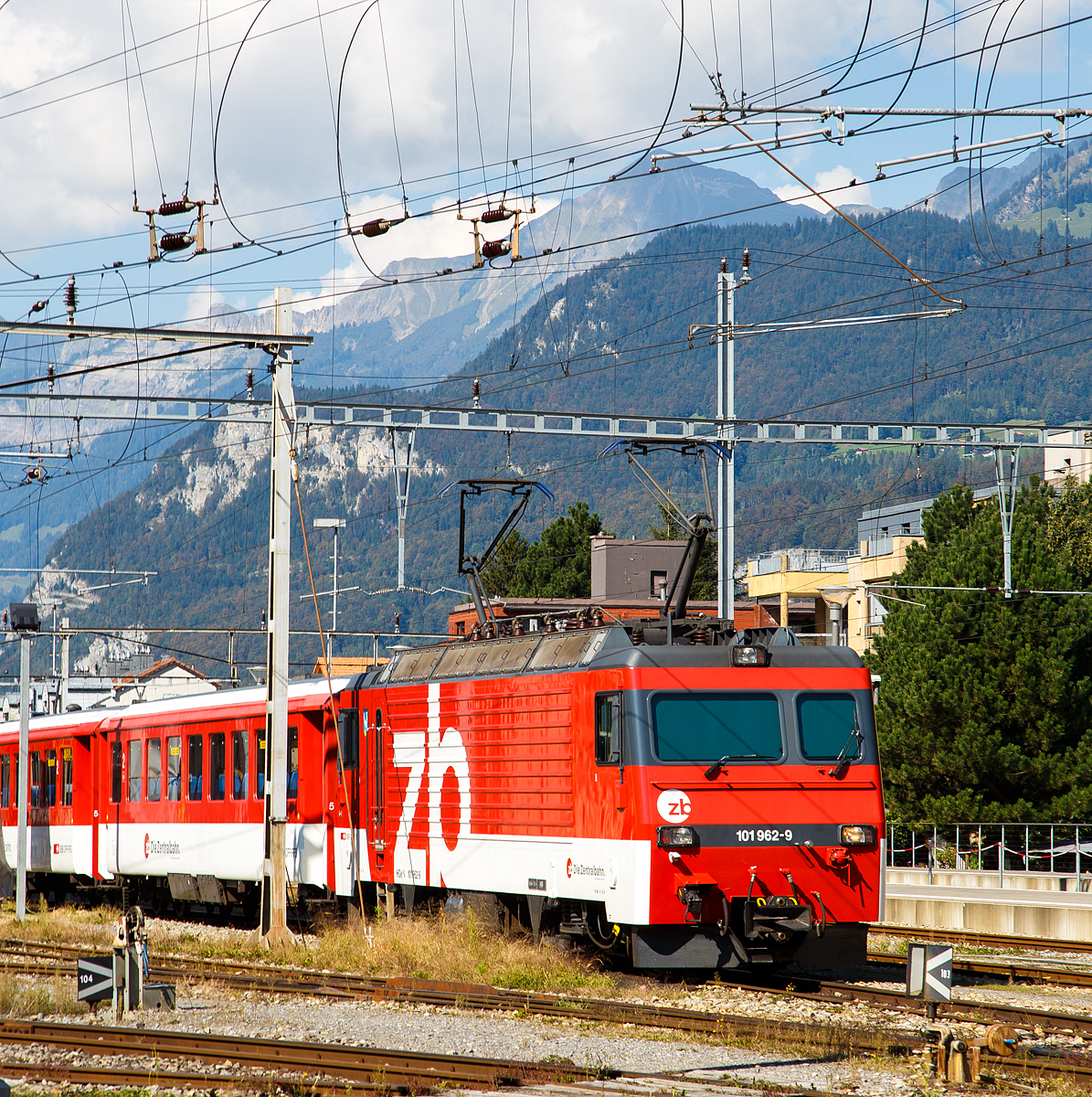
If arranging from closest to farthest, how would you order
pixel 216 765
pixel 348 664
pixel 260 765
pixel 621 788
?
pixel 621 788
pixel 260 765
pixel 216 765
pixel 348 664

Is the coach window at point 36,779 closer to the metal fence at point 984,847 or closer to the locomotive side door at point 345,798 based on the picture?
the locomotive side door at point 345,798

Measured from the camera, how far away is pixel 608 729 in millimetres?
15500

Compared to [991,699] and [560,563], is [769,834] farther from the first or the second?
[560,563]

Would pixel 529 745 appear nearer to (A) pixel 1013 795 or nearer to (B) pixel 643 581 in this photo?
(A) pixel 1013 795

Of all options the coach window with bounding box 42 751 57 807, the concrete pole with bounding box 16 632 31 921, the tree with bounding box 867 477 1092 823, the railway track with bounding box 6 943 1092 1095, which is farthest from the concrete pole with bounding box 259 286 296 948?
the tree with bounding box 867 477 1092 823

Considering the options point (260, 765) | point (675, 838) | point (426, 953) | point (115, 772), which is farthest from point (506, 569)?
point (675, 838)

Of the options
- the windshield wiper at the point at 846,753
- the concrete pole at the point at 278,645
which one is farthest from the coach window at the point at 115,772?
the windshield wiper at the point at 846,753

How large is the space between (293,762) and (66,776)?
8390 millimetres

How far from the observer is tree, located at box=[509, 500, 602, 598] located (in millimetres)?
71312

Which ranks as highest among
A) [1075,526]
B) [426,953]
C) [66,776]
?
[1075,526]

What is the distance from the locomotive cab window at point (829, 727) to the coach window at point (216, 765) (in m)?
10.8

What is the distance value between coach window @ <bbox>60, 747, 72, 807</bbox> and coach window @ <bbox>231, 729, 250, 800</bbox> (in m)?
6.71

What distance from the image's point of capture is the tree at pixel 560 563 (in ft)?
234

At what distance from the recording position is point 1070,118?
55.7 feet
